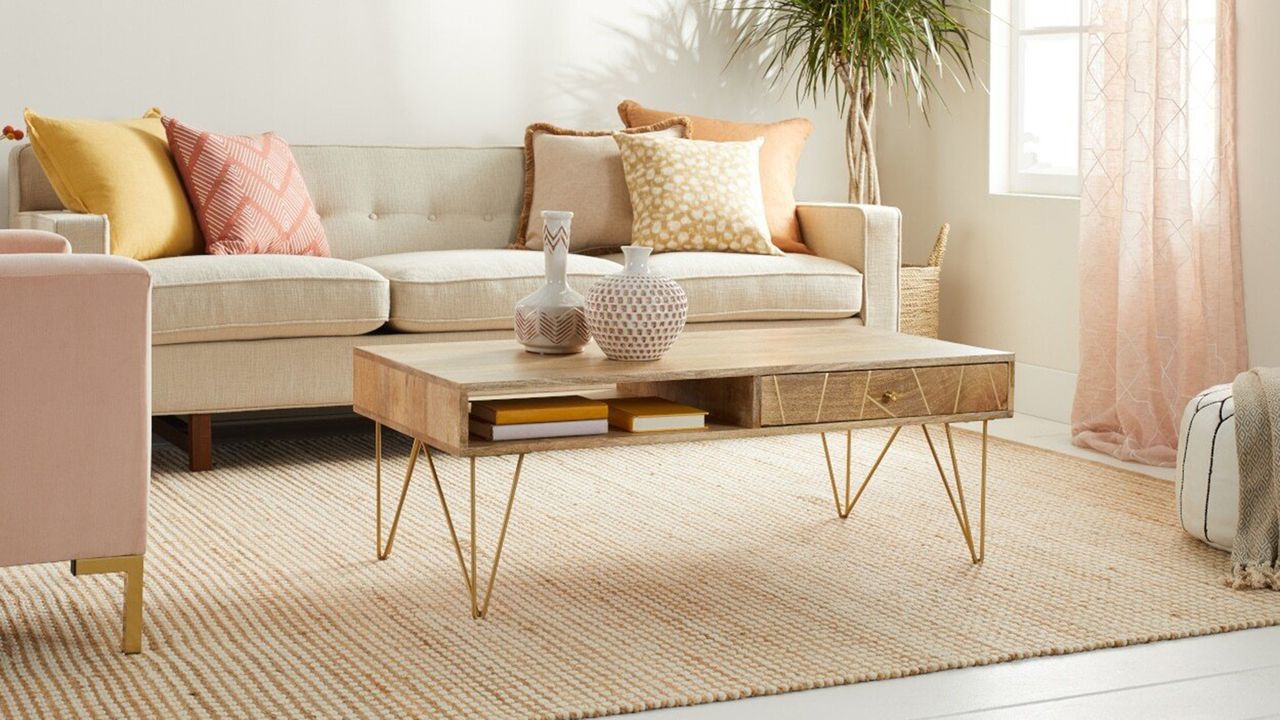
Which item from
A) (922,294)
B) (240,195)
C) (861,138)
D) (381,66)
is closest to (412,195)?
(381,66)

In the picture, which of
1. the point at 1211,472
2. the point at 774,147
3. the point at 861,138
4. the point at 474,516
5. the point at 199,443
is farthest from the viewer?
the point at 861,138

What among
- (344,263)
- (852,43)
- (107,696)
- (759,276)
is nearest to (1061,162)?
(852,43)

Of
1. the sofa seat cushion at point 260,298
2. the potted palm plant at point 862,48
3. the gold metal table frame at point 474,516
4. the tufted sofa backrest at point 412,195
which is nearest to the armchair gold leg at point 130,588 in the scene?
the gold metal table frame at point 474,516

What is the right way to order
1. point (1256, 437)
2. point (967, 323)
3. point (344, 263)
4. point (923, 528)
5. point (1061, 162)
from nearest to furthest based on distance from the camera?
1. point (1256, 437)
2. point (923, 528)
3. point (344, 263)
4. point (1061, 162)
5. point (967, 323)

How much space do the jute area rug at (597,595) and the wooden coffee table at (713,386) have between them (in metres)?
0.17

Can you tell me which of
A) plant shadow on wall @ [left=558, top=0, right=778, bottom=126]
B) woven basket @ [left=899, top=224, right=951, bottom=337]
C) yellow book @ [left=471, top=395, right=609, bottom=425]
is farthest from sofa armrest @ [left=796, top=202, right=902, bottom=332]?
yellow book @ [left=471, top=395, right=609, bottom=425]

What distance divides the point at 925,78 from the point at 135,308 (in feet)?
11.7

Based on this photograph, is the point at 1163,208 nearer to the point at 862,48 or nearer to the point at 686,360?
the point at 862,48

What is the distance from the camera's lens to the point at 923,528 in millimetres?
3275

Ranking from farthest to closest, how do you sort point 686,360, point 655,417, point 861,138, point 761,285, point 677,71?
point 677,71
point 861,138
point 761,285
point 686,360
point 655,417

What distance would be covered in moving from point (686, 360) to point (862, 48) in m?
2.50

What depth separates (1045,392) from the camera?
4805 millimetres

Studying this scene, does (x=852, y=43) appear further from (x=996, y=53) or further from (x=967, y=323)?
(x=967, y=323)

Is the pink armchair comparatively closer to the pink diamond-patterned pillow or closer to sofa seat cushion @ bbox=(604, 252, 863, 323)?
the pink diamond-patterned pillow
